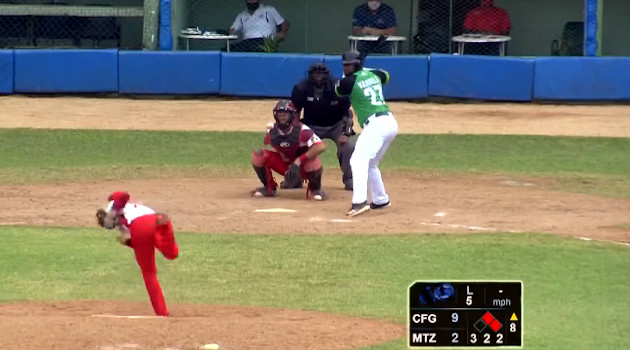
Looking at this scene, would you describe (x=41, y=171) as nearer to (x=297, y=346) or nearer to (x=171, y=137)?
Result: (x=171, y=137)

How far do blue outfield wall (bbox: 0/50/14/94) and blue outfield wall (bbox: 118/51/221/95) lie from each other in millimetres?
1846

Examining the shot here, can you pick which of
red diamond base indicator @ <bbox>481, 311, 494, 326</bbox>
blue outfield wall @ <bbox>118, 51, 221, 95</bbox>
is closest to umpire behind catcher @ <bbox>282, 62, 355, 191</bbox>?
blue outfield wall @ <bbox>118, 51, 221, 95</bbox>

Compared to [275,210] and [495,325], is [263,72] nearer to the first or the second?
[275,210]

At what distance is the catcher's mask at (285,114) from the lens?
49.0 feet

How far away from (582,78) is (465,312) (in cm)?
1717

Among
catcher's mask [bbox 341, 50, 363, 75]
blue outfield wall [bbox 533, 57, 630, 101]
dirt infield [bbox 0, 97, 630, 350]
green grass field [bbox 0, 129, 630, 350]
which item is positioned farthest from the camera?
blue outfield wall [bbox 533, 57, 630, 101]

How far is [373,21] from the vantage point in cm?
2398

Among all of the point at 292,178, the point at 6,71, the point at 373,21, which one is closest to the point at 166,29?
the point at 6,71

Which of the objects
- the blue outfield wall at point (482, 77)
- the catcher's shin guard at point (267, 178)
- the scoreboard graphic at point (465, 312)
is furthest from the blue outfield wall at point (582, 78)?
the scoreboard graphic at point (465, 312)

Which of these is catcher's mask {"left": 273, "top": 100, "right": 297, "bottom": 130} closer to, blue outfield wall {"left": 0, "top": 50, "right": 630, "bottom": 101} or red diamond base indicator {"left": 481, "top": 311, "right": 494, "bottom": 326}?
blue outfield wall {"left": 0, "top": 50, "right": 630, "bottom": 101}

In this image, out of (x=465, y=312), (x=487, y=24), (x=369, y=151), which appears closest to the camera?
(x=465, y=312)

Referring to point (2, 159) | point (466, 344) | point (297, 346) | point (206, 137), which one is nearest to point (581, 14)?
point (206, 137)

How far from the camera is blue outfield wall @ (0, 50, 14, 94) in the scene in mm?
22750

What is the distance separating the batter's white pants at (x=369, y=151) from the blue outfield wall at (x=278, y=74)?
27.0 feet
